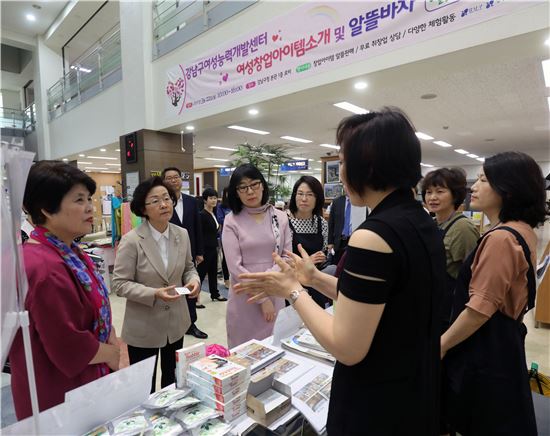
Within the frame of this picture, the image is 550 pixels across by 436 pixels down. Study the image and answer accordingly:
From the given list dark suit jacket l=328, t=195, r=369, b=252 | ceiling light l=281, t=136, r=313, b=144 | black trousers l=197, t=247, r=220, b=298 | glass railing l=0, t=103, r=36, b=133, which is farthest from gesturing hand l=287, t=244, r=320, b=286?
glass railing l=0, t=103, r=36, b=133

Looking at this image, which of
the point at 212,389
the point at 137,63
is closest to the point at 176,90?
the point at 137,63

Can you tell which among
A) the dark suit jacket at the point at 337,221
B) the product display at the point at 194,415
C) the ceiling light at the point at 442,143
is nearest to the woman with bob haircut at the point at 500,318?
the product display at the point at 194,415

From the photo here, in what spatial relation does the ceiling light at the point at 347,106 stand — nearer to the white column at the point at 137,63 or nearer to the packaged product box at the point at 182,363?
the white column at the point at 137,63

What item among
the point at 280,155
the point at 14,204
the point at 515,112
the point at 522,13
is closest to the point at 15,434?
the point at 14,204

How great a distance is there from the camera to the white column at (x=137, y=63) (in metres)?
5.17

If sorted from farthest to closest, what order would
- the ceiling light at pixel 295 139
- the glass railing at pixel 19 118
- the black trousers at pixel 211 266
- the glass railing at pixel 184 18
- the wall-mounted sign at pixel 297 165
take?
the glass railing at pixel 19 118 < the wall-mounted sign at pixel 297 165 < the ceiling light at pixel 295 139 < the black trousers at pixel 211 266 < the glass railing at pixel 184 18

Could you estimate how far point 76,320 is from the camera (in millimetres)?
1070

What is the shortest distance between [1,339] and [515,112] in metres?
7.71

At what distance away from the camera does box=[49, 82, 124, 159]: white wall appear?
21.1ft

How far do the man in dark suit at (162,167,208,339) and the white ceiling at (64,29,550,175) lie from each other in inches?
56.9

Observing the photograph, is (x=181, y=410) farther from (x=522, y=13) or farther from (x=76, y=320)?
(x=522, y=13)

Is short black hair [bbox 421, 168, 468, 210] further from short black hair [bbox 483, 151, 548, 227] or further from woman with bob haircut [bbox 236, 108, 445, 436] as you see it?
woman with bob haircut [bbox 236, 108, 445, 436]

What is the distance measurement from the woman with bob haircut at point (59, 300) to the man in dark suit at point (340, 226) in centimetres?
244

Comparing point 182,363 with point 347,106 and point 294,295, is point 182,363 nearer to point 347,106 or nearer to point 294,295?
point 294,295
